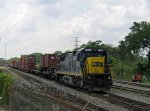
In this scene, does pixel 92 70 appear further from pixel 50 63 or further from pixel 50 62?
pixel 50 62

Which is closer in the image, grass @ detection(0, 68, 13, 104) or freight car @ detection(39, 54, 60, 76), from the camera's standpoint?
grass @ detection(0, 68, 13, 104)

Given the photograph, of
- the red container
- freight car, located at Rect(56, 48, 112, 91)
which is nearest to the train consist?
freight car, located at Rect(56, 48, 112, 91)

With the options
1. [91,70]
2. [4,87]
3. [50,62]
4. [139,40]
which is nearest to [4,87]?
[4,87]

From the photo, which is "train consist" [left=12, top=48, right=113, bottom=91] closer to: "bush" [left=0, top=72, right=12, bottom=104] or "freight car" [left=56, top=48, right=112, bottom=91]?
"freight car" [left=56, top=48, right=112, bottom=91]

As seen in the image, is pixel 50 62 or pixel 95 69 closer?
pixel 95 69

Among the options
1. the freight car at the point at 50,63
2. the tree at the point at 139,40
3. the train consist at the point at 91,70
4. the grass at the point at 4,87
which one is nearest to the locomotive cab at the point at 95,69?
the train consist at the point at 91,70

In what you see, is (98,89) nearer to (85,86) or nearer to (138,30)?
(85,86)

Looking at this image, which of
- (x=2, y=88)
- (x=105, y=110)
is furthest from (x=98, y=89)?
(x=105, y=110)

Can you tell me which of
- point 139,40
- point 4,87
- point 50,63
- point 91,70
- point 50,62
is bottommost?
point 4,87

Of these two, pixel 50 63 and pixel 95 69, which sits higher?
pixel 50 63

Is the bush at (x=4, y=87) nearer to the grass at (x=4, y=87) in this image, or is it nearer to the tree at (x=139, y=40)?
the grass at (x=4, y=87)

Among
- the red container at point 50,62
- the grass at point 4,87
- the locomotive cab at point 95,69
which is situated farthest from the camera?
the red container at point 50,62

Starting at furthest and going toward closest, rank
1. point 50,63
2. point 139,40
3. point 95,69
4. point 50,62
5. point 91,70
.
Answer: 1. point 139,40
2. point 50,62
3. point 50,63
4. point 95,69
5. point 91,70

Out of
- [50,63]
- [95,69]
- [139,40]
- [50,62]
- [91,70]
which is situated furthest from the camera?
[139,40]
